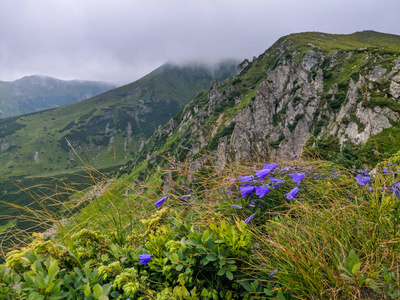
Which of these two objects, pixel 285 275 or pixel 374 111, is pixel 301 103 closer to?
pixel 374 111

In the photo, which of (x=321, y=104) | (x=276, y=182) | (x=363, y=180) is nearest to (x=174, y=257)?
(x=276, y=182)

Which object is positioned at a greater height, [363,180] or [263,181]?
[263,181]

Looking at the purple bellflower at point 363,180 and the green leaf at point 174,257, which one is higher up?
the green leaf at point 174,257

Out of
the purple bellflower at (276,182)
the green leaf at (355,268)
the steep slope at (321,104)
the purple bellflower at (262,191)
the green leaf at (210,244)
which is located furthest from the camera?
the steep slope at (321,104)

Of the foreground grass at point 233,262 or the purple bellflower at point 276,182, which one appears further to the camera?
the purple bellflower at point 276,182

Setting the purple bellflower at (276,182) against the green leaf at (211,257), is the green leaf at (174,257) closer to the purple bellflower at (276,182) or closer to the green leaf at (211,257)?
the green leaf at (211,257)

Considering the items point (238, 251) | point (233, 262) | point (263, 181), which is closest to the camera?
point (233, 262)

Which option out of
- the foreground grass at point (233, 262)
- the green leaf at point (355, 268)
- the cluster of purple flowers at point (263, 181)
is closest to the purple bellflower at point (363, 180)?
the foreground grass at point (233, 262)

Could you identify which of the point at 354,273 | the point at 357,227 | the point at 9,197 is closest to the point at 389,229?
the point at 357,227

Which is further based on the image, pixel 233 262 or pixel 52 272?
pixel 233 262

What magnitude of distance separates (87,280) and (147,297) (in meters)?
0.57

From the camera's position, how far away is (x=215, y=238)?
2.08m

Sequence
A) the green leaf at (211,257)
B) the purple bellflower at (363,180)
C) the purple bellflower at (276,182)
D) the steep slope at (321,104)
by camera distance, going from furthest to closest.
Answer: the steep slope at (321,104), the purple bellflower at (363,180), the purple bellflower at (276,182), the green leaf at (211,257)

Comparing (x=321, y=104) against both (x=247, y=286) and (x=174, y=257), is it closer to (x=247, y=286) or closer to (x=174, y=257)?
(x=247, y=286)
